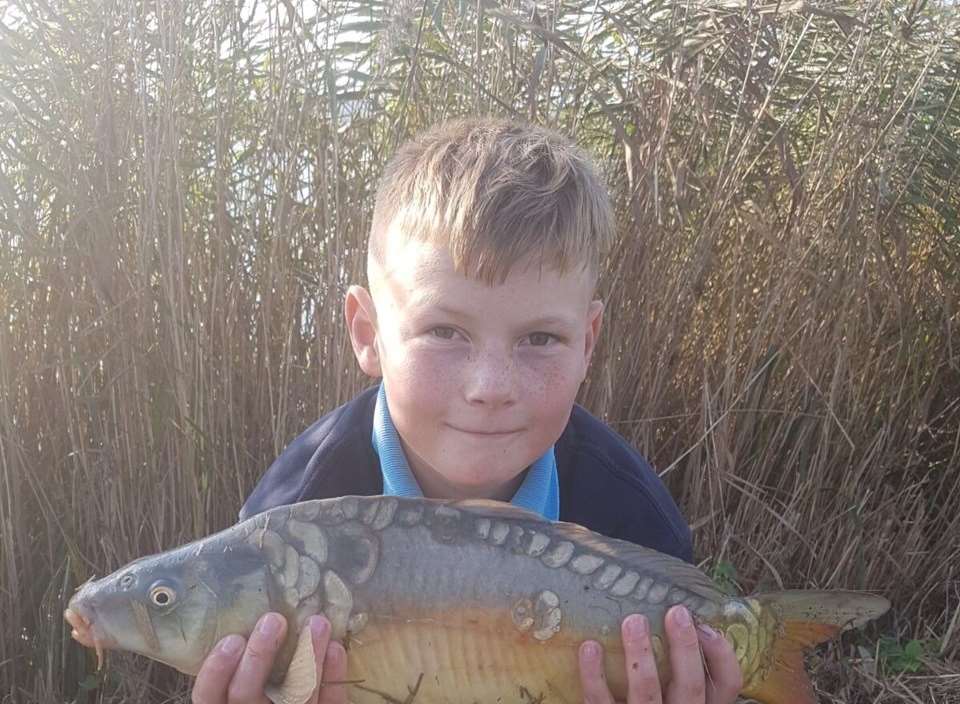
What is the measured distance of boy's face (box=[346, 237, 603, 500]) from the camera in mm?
1365

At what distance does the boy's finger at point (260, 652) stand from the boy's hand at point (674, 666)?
305mm

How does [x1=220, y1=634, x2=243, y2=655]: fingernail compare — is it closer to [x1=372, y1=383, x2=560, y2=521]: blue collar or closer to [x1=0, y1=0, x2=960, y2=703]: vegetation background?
[x1=372, y1=383, x2=560, y2=521]: blue collar

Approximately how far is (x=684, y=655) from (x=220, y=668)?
0.47 metres

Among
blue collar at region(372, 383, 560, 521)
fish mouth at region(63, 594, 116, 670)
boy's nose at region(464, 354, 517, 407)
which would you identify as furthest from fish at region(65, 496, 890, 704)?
blue collar at region(372, 383, 560, 521)

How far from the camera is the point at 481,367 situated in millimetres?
1357

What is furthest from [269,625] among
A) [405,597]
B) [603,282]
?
[603,282]

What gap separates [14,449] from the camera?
202 centimetres

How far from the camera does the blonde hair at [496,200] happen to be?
1.39m

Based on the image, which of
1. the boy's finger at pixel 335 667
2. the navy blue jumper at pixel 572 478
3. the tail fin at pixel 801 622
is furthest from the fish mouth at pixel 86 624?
the tail fin at pixel 801 622

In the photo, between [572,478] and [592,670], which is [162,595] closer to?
[592,670]

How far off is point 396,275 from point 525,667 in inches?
19.7

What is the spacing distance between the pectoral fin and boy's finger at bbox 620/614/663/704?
32cm

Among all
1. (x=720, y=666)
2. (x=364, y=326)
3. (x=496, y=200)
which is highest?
(x=496, y=200)

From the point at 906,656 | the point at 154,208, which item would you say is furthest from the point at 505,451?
the point at 906,656
